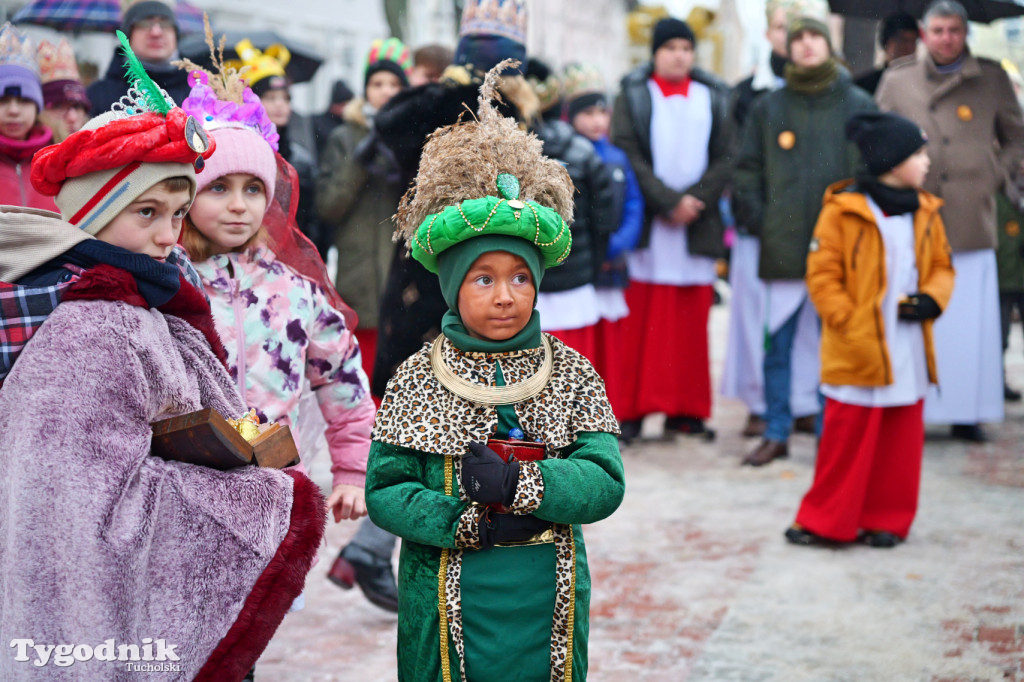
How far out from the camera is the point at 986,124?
23.4 feet

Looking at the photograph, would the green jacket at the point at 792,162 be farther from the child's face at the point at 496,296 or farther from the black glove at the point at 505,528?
the black glove at the point at 505,528

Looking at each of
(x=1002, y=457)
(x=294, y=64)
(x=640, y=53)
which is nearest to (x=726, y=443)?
(x=1002, y=457)

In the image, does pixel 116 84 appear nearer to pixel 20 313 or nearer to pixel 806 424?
pixel 20 313

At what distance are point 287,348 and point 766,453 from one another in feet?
15.0

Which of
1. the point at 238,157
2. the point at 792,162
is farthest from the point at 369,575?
the point at 792,162

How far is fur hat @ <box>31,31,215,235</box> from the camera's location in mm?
2383

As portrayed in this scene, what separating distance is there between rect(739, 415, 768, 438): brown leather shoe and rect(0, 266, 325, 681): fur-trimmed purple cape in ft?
19.1

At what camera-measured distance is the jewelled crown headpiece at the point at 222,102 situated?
10.6 feet

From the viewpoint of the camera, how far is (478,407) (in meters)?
2.62

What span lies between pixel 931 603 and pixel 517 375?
2.90m

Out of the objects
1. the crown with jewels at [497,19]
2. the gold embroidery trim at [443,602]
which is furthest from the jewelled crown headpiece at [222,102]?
the crown with jewels at [497,19]

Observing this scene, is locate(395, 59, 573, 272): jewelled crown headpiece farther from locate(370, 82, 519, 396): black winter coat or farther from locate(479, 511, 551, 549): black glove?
locate(370, 82, 519, 396): black winter coat

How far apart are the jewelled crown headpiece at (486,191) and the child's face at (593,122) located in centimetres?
507

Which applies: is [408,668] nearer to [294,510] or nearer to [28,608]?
[294,510]
